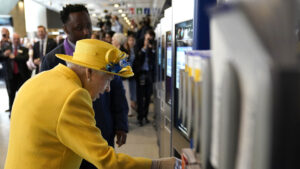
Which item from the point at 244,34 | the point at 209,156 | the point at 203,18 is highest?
the point at 203,18

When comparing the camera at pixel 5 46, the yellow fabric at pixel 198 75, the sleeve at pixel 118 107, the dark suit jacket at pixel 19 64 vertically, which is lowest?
the sleeve at pixel 118 107

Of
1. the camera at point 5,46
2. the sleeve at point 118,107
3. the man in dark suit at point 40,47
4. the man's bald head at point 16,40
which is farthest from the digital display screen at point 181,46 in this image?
the camera at point 5,46

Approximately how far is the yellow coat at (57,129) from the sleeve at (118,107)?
1016 millimetres

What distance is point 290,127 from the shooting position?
435 mm

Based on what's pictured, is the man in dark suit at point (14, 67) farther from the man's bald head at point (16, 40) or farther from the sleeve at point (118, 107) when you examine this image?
the sleeve at point (118, 107)

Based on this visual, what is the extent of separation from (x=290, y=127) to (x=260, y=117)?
0.15 ft

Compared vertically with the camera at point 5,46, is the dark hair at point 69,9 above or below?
above

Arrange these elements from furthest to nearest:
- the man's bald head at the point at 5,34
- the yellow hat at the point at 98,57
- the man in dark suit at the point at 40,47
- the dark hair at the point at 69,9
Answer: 1. the man's bald head at the point at 5,34
2. the man in dark suit at the point at 40,47
3. the dark hair at the point at 69,9
4. the yellow hat at the point at 98,57

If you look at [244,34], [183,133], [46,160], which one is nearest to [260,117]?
[244,34]

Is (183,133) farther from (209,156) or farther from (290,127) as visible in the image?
(290,127)

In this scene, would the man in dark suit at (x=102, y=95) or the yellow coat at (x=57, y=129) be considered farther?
the man in dark suit at (x=102, y=95)

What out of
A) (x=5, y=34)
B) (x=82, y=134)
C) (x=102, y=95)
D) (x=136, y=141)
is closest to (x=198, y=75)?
(x=82, y=134)

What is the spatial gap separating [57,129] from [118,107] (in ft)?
4.00

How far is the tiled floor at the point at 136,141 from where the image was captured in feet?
12.5
